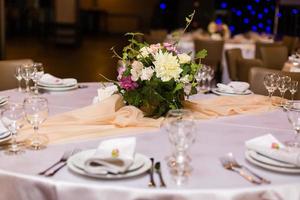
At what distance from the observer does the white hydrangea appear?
230 centimetres

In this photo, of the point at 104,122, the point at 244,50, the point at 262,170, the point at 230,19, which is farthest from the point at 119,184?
the point at 230,19

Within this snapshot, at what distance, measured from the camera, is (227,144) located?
83.2 inches

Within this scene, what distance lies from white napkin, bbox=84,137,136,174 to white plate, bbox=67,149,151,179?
0.01m

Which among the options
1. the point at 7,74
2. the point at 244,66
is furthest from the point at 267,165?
the point at 244,66

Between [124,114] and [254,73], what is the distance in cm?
171

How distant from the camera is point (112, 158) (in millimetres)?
1708

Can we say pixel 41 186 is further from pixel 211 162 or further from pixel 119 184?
pixel 211 162

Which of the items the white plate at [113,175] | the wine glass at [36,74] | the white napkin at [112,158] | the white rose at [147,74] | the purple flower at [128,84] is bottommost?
the white plate at [113,175]

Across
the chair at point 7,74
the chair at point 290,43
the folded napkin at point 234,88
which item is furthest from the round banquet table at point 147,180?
the chair at point 290,43

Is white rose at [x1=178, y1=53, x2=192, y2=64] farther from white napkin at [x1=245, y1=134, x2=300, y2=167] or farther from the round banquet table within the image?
white napkin at [x1=245, y1=134, x2=300, y2=167]

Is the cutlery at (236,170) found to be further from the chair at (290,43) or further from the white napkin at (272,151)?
the chair at (290,43)

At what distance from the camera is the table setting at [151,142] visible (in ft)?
5.40

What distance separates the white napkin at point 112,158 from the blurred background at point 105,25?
5.39 metres

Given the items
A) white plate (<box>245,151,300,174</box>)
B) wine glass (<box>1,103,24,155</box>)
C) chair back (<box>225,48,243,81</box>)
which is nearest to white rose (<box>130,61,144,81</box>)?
wine glass (<box>1,103,24,155</box>)
